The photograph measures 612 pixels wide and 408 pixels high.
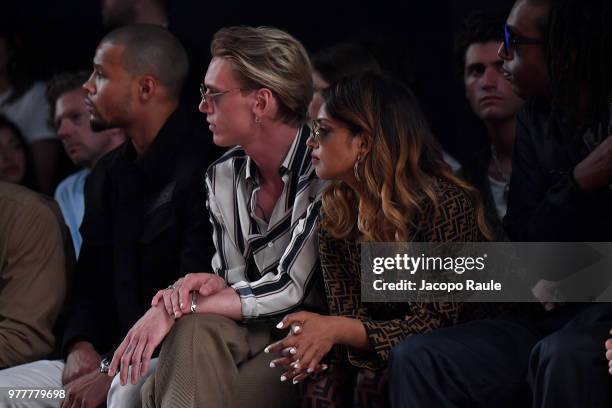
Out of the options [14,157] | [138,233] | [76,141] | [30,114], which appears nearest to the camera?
[138,233]

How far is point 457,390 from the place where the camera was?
2.45 metres

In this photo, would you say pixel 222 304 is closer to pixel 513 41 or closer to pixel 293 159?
pixel 293 159

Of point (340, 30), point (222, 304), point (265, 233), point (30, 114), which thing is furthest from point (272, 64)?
point (30, 114)

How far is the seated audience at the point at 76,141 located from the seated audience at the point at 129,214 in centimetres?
54

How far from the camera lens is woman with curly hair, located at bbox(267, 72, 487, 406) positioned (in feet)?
8.41

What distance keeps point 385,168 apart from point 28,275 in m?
1.09

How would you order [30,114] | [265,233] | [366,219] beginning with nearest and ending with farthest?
[366,219] < [265,233] < [30,114]

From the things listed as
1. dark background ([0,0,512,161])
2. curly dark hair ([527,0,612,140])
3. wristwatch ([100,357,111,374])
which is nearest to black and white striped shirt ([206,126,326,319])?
wristwatch ([100,357,111,374])

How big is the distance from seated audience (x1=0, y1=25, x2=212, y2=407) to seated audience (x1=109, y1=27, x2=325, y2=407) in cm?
18

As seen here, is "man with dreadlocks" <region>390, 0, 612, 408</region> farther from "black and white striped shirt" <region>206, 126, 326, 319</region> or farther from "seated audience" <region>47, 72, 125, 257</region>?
"seated audience" <region>47, 72, 125, 257</region>

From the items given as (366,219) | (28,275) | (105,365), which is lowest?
(105,365)

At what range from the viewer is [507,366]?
98.0 inches

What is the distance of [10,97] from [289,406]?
203cm

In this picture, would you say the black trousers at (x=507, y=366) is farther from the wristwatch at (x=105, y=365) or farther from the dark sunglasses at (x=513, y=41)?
the wristwatch at (x=105, y=365)
